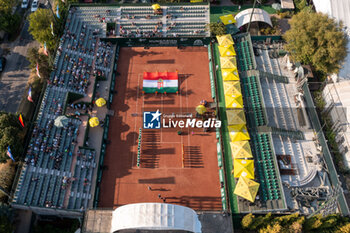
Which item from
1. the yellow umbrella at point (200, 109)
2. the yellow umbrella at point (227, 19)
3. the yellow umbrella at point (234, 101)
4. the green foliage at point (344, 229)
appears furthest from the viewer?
the yellow umbrella at point (227, 19)

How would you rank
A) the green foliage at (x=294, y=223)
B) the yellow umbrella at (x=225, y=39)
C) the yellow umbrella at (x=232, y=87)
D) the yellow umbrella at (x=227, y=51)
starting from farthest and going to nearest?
the yellow umbrella at (x=225, y=39) < the yellow umbrella at (x=227, y=51) < the yellow umbrella at (x=232, y=87) < the green foliage at (x=294, y=223)

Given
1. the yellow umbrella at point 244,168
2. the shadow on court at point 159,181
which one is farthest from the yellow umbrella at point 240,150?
the shadow on court at point 159,181

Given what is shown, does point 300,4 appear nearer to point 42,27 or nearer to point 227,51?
point 227,51

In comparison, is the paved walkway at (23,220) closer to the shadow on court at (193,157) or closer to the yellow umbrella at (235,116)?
the shadow on court at (193,157)

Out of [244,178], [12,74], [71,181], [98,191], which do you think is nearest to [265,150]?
[244,178]

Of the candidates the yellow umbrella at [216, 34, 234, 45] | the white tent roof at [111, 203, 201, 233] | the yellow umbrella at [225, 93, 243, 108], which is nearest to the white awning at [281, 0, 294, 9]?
the yellow umbrella at [216, 34, 234, 45]

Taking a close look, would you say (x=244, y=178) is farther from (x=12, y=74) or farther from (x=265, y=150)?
(x=12, y=74)

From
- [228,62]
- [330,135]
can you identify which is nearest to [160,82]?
[228,62]
